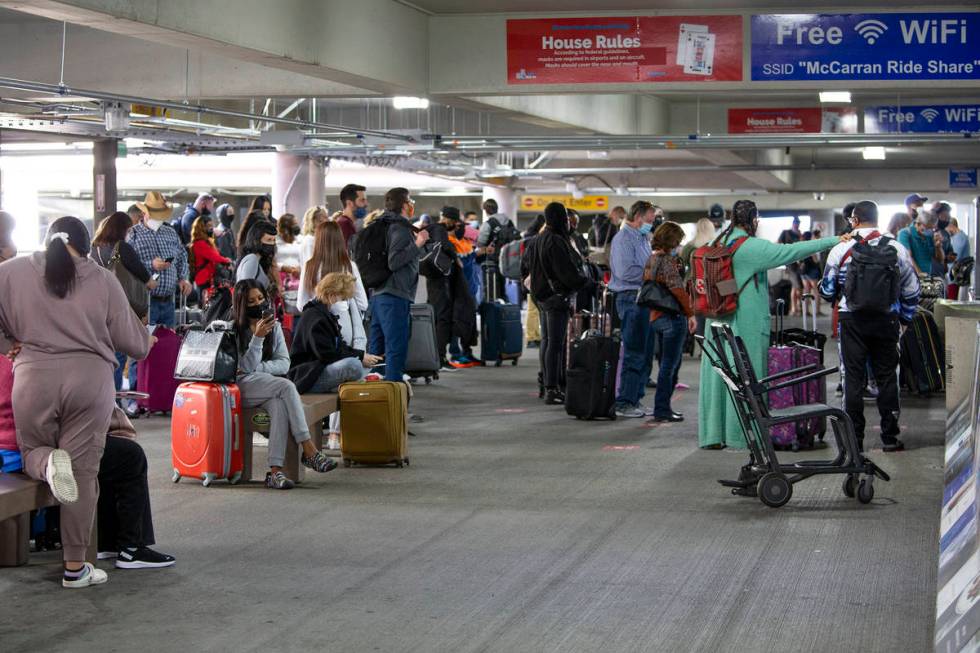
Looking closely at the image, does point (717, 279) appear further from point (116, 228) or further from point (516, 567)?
point (116, 228)

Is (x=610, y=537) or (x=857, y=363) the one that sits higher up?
(x=857, y=363)

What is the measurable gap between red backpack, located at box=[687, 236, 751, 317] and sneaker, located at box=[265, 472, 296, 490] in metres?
2.95

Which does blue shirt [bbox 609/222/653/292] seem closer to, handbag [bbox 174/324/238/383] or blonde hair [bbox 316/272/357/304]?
blonde hair [bbox 316/272/357/304]

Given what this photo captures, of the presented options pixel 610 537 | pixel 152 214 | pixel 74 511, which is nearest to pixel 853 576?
pixel 610 537

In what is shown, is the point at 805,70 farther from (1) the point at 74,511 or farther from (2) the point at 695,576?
(1) the point at 74,511

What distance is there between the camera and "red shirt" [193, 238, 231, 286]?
12.4 meters

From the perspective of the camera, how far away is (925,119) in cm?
1764

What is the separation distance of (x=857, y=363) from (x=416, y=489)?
302cm

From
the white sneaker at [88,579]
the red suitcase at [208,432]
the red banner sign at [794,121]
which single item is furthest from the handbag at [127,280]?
the red banner sign at [794,121]

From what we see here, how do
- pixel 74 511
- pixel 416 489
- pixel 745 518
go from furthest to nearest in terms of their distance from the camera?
pixel 416 489 → pixel 745 518 → pixel 74 511

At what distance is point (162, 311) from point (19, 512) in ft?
19.8

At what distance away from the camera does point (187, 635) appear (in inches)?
184

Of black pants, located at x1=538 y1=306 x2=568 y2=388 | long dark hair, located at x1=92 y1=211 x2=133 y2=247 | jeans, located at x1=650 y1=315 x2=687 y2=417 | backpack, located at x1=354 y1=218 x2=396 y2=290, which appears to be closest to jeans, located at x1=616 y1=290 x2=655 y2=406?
jeans, located at x1=650 y1=315 x2=687 y2=417

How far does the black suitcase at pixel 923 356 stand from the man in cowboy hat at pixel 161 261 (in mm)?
6549
